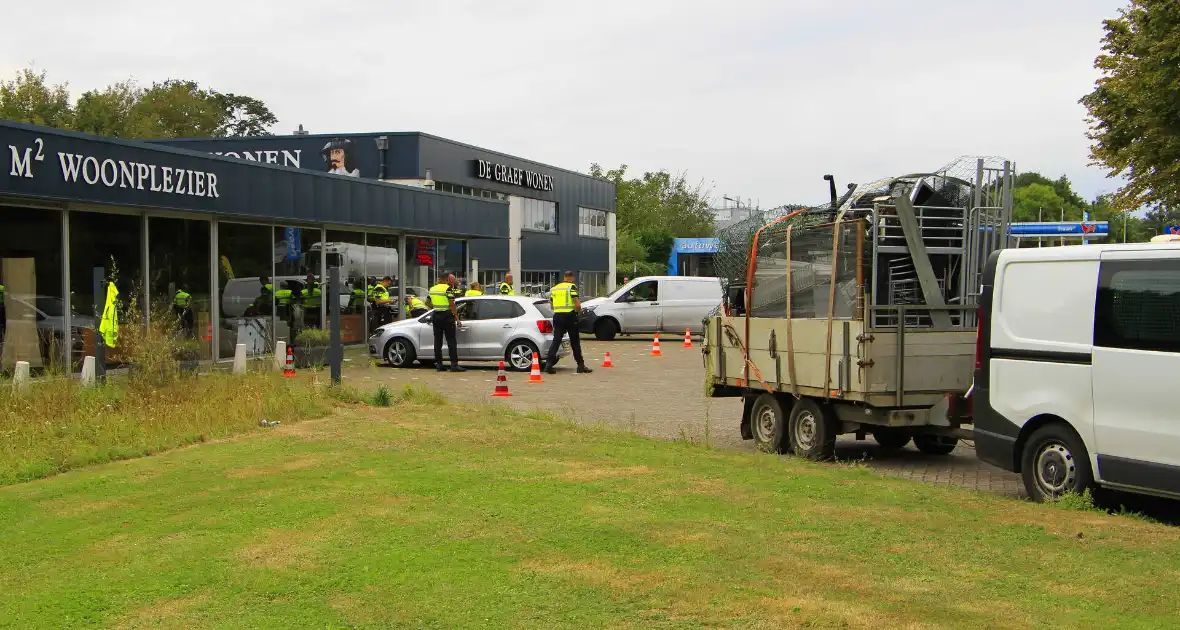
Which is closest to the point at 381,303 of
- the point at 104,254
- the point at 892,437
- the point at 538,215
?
the point at 104,254

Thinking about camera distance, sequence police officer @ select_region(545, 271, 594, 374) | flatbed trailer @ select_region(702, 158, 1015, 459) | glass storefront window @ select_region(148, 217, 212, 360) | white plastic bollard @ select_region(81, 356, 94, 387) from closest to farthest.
Result: flatbed trailer @ select_region(702, 158, 1015, 459)
white plastic bollard @ select_region(81, 356, 94, 387)
glass storefront window @ select_region(148, 217, 212, 360)
police officer @ select_region(545, 271, 594, 374)

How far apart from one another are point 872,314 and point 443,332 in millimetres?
12520

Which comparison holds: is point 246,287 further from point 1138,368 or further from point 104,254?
point 1138,368

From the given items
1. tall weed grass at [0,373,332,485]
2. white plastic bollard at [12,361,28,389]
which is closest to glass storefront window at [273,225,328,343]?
tall weed grass at [0,373,332,485]

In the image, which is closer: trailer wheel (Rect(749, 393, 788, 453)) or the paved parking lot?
the paved parking lot

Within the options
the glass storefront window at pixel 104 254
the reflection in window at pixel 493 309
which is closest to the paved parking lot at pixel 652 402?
the reflection in window at pixel 493 309

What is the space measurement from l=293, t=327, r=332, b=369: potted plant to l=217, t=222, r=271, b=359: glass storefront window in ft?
1.65

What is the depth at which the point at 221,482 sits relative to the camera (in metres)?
8.77

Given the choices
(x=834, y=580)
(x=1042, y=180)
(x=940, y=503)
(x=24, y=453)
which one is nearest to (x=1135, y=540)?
(x=940, y=503)

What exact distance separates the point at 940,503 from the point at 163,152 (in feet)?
49.6

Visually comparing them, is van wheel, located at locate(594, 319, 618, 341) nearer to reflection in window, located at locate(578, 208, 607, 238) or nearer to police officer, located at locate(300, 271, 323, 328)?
police officer, located at locate(300, 271, 323, 328)

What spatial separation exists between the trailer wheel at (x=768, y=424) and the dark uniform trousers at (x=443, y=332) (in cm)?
998

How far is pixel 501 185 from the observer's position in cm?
4528

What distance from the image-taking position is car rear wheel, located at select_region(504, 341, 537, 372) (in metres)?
21.8
